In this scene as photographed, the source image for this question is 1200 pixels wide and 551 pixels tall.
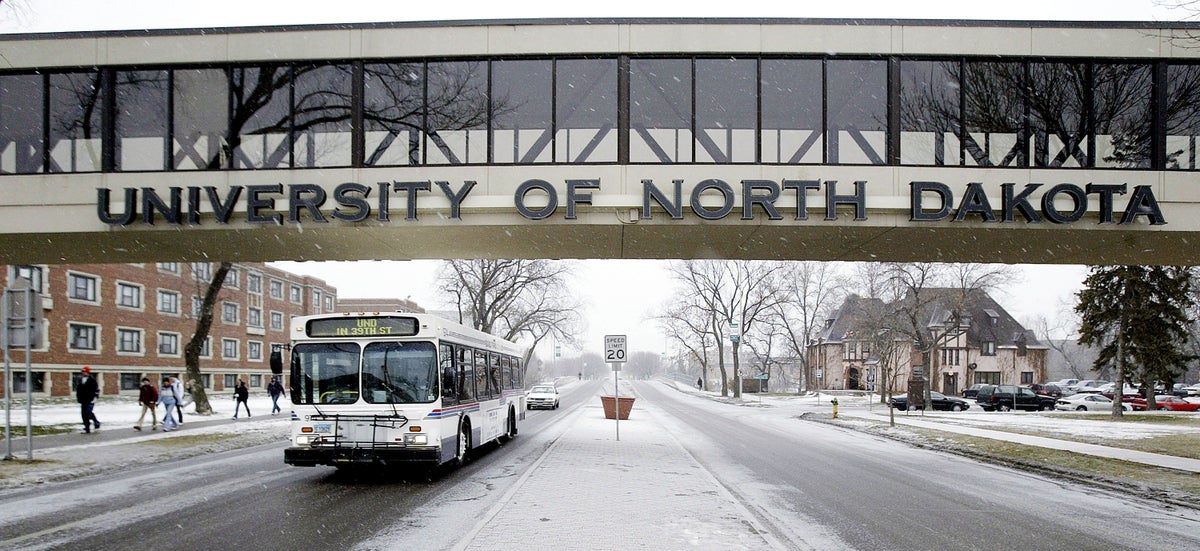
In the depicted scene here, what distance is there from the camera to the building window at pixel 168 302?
54.9 metres

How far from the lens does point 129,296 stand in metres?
51.5

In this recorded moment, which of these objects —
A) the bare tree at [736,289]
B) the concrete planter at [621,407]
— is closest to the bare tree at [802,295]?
the bare tree at [736,289]

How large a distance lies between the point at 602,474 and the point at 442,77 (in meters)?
8.65

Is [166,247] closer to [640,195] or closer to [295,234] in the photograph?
[295,234]

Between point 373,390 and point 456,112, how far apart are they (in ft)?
21.1

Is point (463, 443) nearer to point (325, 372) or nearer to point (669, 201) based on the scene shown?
point (325, 372)

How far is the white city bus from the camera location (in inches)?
512

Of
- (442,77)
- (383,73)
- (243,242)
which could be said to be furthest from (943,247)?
(243,242)

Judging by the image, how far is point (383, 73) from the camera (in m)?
17.3

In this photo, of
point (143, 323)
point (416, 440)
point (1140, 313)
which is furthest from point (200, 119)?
point (143, 323)

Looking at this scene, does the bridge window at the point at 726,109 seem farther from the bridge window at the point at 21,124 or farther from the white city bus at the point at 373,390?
the bridge window at the point at 21,124

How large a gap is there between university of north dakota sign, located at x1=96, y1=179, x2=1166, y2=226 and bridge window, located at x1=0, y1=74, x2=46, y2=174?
Answer: 215 centimetres

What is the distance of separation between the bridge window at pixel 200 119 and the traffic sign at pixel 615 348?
10616mm

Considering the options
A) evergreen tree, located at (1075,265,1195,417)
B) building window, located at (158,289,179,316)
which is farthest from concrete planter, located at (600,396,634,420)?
building window, located at (158,289,179,316)
